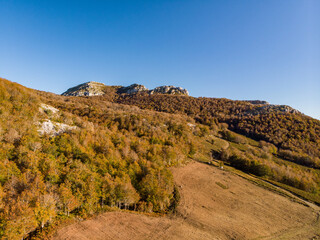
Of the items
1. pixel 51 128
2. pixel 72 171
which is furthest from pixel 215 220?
pixel 51 128

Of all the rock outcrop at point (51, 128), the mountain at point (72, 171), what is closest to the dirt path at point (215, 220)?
the mountain at point (72, 171)

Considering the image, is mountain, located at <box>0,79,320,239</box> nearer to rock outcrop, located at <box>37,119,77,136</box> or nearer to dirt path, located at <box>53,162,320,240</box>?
rock outcrop, located at <box>37,119,77,136</box>

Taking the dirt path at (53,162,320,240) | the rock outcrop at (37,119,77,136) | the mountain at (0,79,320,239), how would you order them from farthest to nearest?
the rock outcrop at (37,119,77,136) → the dirt path at (53,162,320,240) → the mountain at (0,79,320,239)

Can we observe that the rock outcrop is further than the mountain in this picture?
Yes

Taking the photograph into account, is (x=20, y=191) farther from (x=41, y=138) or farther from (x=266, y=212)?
(x=266, y=212)

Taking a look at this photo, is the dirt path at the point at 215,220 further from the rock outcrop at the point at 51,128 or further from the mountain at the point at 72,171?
the rock outcrop at the point at 51,128

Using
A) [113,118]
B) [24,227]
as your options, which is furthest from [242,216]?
[113,118]

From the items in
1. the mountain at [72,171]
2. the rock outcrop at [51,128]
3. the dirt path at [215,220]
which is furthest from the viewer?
the rock outcrop at [51,128]

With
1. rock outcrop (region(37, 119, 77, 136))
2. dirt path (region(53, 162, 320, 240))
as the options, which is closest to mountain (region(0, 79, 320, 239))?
rock outcrop (region(37, 119, 77, 136))
